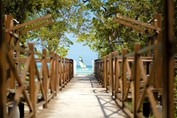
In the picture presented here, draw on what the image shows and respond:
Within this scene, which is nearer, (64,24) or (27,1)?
(27,1)

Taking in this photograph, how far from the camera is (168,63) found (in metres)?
2.85

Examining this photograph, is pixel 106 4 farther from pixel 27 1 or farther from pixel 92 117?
pixel 92 117

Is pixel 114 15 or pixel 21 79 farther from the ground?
pixel 114 15

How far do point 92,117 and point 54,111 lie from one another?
3.42 ft

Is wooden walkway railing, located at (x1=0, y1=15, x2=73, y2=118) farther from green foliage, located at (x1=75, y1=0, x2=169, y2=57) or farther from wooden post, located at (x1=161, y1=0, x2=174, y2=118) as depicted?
green foliage, located at (x1=75, y1=0, x2=169, y2=57)

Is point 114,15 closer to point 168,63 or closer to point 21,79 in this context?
point 21,79

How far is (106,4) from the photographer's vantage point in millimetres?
20547

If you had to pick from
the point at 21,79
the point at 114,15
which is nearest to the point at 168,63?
the point at 21,79

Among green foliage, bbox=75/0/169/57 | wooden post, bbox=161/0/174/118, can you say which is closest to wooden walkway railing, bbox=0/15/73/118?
wooden post, bbox=161/0/174/118

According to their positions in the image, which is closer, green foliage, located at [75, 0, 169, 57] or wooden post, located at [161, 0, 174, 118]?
wooden post, located at [161, 0, 174, 118]

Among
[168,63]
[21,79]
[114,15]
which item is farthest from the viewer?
[114,15]

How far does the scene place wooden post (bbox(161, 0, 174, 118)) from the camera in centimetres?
280

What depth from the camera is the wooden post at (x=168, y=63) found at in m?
2.80

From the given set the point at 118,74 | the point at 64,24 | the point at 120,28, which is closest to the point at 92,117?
the point at 118,74
